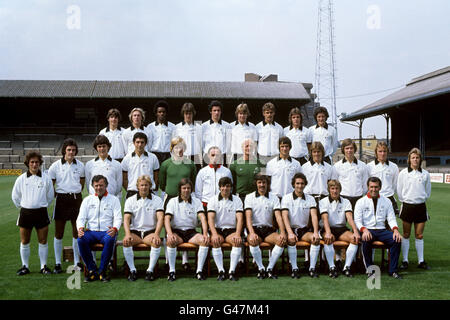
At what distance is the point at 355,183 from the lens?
19.9ft

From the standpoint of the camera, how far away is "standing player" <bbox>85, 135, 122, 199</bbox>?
5.94 metres

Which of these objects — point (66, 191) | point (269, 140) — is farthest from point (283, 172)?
point (66, 191)

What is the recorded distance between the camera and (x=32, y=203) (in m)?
5.65

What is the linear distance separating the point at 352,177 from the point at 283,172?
3.41 feet

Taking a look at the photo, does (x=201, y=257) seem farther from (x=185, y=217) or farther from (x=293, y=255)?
(x=293, y=255)

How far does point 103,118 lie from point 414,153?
26398 mm

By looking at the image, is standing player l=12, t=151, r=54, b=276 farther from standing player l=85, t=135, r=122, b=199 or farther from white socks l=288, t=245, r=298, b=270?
white socks l=288, t=245, r=298, b=270

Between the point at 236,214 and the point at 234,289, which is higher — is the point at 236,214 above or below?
above

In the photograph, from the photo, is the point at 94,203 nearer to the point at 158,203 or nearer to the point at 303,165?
the point at 158,203

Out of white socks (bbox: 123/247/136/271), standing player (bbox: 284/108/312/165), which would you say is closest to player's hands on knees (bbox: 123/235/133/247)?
white socks (bbox: 123/247/136/271)

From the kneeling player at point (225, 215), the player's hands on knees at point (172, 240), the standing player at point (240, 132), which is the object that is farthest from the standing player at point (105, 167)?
the standing player at point (240, 132)

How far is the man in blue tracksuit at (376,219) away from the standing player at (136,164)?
3054 millimetres
